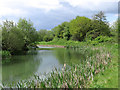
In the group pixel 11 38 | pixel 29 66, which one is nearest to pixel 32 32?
pixel 11 38

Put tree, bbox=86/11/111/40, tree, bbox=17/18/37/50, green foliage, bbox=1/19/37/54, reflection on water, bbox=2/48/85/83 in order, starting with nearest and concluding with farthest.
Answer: reflection on water, bbox=2/48/85/83 → green foliage, bbox=1/19/37/54 → tree, bbox=17/18/37/50 → tree, bbox=86/11/111/40

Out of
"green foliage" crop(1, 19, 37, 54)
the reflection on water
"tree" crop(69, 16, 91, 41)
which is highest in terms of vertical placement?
"tree" crop(69, 16, 91, 41)

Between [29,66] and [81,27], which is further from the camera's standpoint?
[81,27]

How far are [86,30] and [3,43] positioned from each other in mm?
31458

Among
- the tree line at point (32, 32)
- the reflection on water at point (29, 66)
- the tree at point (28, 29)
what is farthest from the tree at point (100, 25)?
the reflection on water at point (29, 66)

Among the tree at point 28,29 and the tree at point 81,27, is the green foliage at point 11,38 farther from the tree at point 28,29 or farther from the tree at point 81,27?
the tree at point 81,27

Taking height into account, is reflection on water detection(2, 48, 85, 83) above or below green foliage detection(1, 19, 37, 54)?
below

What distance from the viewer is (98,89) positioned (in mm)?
5805

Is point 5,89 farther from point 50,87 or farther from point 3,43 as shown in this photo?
point 3,43

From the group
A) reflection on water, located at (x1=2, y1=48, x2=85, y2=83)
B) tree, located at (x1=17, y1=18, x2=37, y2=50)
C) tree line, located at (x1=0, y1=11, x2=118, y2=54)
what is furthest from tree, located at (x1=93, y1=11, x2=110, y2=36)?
reflection on water, located at (x1=2, y1=48, x2=85, y2=83)

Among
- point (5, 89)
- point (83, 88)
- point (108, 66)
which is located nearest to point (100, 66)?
point (108, 66)

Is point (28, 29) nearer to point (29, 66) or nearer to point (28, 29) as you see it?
point (28, 29)

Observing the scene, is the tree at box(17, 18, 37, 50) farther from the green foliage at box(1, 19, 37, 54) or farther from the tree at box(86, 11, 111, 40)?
the tree at box(86, 11, 111, 40)

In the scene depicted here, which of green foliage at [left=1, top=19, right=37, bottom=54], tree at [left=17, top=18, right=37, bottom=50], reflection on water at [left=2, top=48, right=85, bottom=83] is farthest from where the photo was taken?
tree at [left=17, top=18, right=37, bottom=50]
